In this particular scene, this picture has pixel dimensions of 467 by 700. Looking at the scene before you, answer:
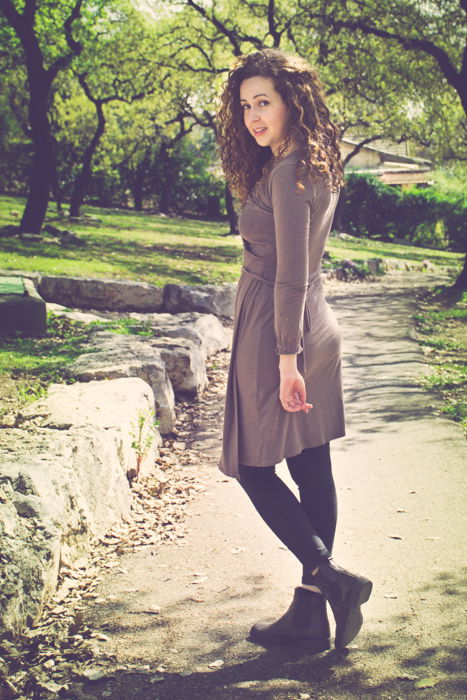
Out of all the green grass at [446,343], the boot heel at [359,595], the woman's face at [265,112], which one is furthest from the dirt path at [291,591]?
the woman's face at [265,112]

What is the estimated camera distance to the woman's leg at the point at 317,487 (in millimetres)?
2932

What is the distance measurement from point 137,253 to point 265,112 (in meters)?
13.7

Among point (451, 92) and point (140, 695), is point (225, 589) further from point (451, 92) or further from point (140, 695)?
point (451, 92)

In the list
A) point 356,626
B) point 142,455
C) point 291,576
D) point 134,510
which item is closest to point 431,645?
point 356,626

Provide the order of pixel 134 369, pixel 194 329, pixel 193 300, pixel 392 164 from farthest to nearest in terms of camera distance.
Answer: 1. pixel 392 164
2. pixel 193 300
3. pixel 194 329
4. pixel 134 369

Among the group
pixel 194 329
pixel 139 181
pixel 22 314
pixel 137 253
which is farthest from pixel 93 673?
pixel 139 181

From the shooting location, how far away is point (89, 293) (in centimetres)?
1046

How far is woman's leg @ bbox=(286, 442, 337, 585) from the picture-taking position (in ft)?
9.62

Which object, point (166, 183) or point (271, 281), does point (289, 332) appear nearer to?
point (271, 281)

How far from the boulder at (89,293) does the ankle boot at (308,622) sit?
7.93 m

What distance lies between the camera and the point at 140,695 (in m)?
2.71

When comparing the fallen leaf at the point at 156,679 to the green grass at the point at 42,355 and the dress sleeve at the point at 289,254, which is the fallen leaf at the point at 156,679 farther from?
the green grass at the point at 42,355

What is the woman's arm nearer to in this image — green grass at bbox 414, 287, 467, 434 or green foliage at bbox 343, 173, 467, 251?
green grass at bbox 414, 287, 467, 434

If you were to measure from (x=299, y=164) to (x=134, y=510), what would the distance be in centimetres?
268
